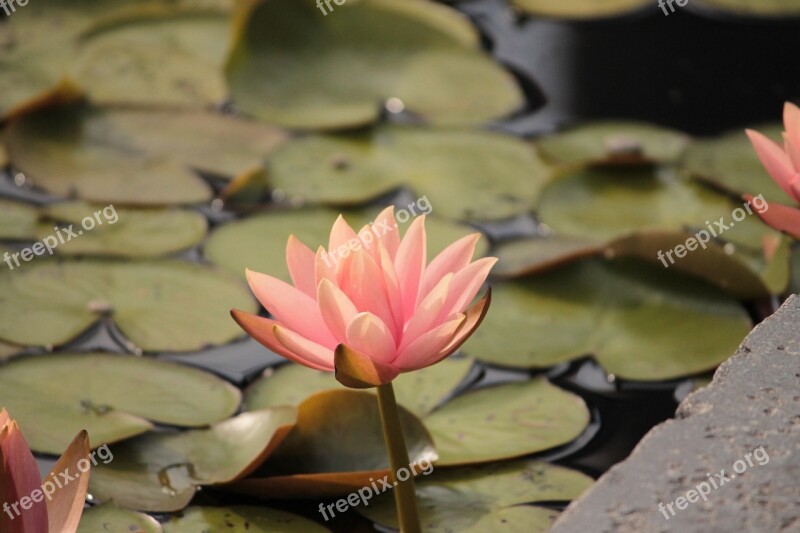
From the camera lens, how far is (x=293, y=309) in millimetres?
1308

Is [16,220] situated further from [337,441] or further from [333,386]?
[337,441]

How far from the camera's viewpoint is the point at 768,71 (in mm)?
2854

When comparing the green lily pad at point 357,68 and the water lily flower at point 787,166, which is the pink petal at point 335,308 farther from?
the green lily pad at point 357,68

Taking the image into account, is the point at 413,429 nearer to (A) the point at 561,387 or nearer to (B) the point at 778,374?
(A) the point at 561,387

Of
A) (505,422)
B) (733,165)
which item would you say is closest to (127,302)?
(505,422)

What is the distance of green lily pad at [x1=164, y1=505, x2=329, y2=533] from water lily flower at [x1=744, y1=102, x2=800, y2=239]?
2.56 feet

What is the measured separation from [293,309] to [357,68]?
5.22 feet

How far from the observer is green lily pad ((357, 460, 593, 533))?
1.57 meters

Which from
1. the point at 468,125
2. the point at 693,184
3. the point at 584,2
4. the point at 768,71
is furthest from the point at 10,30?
the point at 768,71

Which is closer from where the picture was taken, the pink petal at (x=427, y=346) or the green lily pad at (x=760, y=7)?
the pink petal at (x=427, y=346)

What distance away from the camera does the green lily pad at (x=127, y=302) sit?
195 centimetres

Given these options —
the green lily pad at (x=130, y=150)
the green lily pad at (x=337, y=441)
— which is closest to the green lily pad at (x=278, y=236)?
the green lily pad at (x=130, y=150)

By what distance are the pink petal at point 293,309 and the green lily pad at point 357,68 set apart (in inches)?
52.7

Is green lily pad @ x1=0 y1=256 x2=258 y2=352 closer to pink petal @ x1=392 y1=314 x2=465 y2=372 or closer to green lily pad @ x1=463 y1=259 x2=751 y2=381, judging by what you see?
green lily pad @ x1=463 y1=259 x2=751 y2=381
